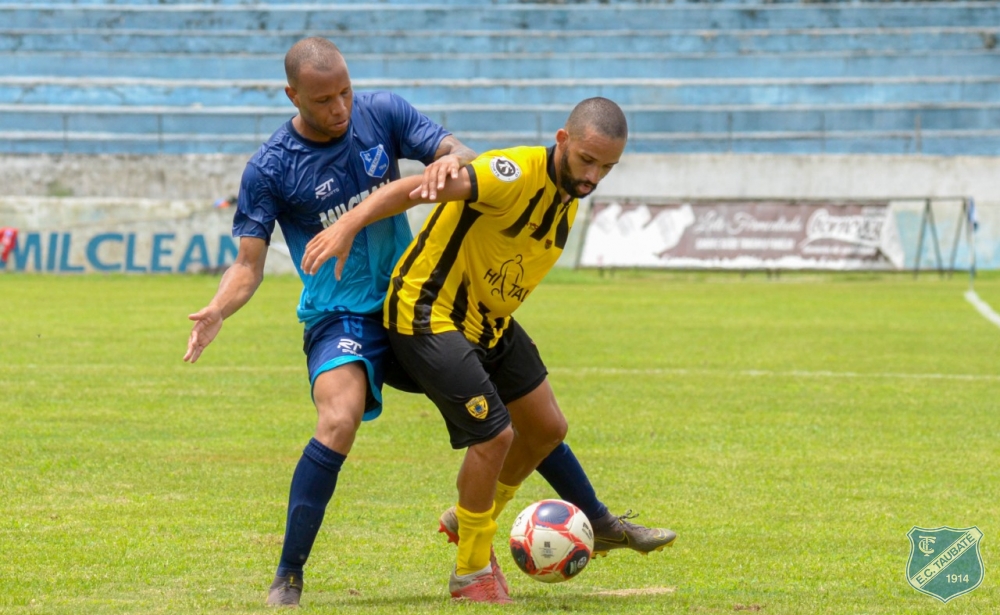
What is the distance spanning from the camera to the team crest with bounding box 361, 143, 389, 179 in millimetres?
5184

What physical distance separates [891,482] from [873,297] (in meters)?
14.0

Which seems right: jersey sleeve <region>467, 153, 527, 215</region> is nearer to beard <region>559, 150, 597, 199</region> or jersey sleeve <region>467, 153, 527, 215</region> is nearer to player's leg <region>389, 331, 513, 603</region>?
beard <region>559, 150, 597, 199</region>

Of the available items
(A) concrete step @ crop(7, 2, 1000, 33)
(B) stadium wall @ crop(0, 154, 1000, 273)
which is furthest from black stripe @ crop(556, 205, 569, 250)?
(A) concrete step @ crop(7, 2, 1000, 33)

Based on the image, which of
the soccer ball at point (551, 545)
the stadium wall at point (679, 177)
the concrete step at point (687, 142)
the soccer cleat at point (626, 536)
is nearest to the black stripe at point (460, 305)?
the soccer ball at point (551, 545)

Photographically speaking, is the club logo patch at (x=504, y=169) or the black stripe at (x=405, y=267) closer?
the club logo patch at (x=504, y=169)

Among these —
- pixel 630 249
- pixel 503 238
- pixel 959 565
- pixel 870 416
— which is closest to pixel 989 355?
pixel 870 416

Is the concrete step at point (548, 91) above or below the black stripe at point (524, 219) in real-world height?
below

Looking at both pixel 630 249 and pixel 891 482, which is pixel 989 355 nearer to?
pixel 891 482

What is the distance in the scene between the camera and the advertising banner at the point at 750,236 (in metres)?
24.9

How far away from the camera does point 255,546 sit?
18.4ft

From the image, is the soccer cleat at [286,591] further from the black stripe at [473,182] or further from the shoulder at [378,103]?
the shoulder at [378,103]

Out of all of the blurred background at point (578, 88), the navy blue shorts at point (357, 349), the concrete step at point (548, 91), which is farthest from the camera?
the concrete step at point (548, 91)

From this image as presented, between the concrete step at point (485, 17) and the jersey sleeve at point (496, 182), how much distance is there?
2971cm

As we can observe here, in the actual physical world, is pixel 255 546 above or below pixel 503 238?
below
